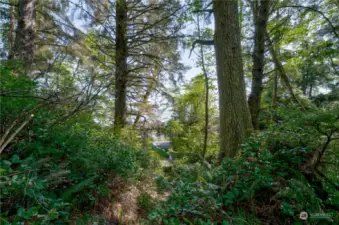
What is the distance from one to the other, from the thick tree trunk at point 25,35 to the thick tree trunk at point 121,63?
1936mm

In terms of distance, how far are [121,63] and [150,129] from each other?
8.05 feet

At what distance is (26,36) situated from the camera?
394 cm

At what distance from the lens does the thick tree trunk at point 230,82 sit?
110 inches

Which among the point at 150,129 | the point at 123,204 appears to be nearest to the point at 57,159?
the point at 123,204

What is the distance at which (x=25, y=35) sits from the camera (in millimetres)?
3936

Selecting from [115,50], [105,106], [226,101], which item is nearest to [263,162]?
[226,101]

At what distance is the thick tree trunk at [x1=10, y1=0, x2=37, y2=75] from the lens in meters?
3.88

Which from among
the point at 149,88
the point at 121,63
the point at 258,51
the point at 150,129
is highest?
the point at 121,63

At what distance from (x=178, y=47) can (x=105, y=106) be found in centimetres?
313
